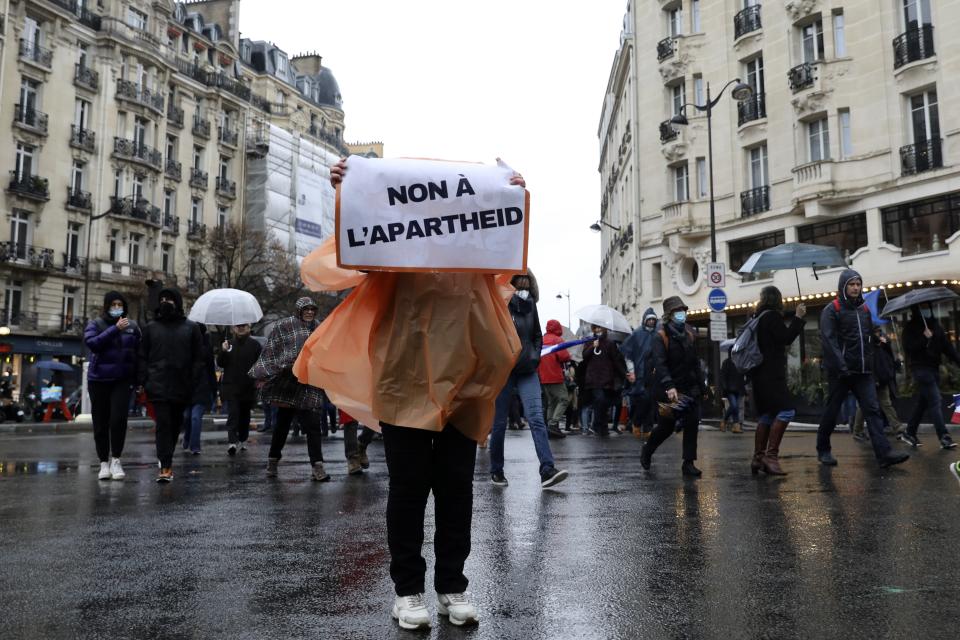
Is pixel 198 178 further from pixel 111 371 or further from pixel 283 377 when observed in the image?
pixel 283 377

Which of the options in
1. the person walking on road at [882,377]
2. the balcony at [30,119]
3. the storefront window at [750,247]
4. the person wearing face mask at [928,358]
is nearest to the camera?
the person wearing face mask at [928,358]

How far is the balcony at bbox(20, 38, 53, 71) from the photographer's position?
4475 centimetres

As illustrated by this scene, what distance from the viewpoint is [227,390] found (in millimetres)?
12852

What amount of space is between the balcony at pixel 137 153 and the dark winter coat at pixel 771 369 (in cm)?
4868

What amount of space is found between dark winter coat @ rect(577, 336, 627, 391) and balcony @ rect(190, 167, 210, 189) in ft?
150

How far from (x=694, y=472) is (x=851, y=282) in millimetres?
2621

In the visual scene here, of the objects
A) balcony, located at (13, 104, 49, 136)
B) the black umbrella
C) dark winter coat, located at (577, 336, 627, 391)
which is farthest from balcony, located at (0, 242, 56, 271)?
the black umbrella

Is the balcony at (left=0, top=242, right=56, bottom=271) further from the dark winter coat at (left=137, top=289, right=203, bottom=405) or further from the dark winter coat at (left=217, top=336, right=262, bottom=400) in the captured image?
the dark winter coat at (left=137, top=289, right=203, bottom=405)

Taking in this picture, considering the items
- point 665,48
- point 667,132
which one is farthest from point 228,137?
point 667,132

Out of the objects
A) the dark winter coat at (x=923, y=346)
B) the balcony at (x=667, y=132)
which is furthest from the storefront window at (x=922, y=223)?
the dark winter coat at (x=923, y=346)

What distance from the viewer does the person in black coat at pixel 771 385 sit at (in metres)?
8.55

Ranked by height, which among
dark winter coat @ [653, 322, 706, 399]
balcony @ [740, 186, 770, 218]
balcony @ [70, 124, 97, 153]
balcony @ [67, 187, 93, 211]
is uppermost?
balcony @ [70, 124, 97, 153]

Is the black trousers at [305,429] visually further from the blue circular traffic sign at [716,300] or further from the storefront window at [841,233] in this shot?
the storefront window at [841,233]

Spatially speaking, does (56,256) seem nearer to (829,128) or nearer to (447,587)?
(829,128)
